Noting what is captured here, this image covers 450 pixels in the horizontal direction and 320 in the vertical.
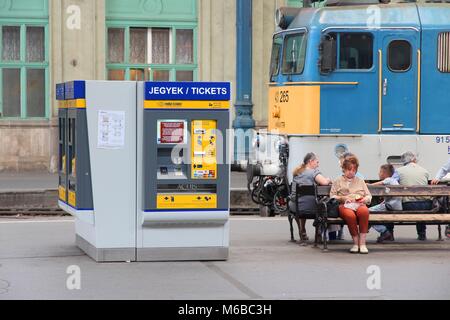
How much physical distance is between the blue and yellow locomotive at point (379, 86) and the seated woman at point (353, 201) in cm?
350

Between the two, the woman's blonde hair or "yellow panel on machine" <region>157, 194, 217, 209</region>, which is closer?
"yellow panel on machine" <region>157, 194, 217, 209</region>

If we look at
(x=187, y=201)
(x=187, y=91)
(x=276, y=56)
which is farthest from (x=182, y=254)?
(x=276, y=56)

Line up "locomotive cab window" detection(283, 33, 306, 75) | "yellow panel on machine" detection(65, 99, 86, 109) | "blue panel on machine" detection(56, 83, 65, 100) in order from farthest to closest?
"locomotive cab window" detection(283, 33, 306, 75) < "blue panel on machine" detection(56, 83, 65, 100) < "yellow panel on machine" detection(65, 99, 86, 109)

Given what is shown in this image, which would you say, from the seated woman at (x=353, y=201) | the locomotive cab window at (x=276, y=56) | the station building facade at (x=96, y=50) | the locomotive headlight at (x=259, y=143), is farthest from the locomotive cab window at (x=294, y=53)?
A: the station building facade at (x=96, y=50)

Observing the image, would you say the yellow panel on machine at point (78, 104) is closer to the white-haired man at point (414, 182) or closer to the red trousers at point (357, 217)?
the red trousers at point (357, 217)

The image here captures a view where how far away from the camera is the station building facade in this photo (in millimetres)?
28203

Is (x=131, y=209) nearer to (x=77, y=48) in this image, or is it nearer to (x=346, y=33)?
(x=346, y=33)

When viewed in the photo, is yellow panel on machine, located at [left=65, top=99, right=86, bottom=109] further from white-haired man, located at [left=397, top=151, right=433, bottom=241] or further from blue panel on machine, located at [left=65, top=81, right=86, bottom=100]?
white-haired man, located at [left=397, top=151, right=433, bottom=241]

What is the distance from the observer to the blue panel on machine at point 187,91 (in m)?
12.2

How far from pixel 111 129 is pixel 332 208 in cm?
309

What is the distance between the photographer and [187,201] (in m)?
12.3

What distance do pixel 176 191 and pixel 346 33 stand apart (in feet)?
19.0

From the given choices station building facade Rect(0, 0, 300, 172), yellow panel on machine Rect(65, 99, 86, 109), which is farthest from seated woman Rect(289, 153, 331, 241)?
station building facade Rect(0, 0, 300, 172)

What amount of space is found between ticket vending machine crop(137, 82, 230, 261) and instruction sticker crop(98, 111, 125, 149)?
0.69 feet
